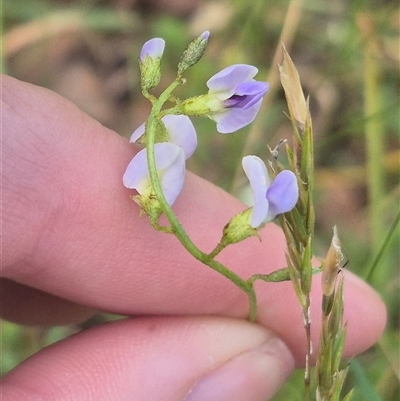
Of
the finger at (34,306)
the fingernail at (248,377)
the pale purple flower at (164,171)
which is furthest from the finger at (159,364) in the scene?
the pale purple flower at (164,171)

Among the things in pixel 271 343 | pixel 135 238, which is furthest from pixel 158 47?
pixel 271 343

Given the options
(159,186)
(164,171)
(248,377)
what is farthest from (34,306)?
(159,186)

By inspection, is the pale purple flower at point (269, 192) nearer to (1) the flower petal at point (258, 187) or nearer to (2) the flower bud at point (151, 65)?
(1) the flower petal at point (258, 187)

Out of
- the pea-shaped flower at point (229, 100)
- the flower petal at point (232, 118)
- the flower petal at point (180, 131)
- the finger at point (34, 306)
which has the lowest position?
the finger at point (34, 306)

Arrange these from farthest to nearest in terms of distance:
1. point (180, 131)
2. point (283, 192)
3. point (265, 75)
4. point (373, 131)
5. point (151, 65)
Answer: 1. point (265, 75)
2. point (373, 131)
3. point (180, 131)
4. point (151, 65)
5. point (283, 192)

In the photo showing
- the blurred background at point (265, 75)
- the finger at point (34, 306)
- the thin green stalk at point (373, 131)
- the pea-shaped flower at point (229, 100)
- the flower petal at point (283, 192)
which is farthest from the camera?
the blurred background at point (265, 75)

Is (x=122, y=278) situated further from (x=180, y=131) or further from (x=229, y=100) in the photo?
(x=229, y=100)

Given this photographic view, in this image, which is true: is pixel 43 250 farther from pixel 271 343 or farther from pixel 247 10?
A: pixel 247 10
